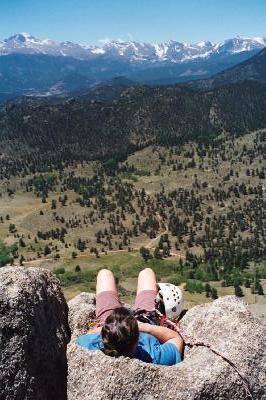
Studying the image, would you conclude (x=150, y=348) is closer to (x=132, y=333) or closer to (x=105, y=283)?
(x=132, y=333)

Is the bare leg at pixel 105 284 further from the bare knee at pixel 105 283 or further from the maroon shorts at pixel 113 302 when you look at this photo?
the maroon shorts at pixel 113 302

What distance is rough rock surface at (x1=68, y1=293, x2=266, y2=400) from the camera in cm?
1233

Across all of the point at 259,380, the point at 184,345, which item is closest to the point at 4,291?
the point at 184,345

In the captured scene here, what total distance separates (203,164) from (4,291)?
18161 cm

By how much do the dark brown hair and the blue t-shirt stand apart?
0.59 m

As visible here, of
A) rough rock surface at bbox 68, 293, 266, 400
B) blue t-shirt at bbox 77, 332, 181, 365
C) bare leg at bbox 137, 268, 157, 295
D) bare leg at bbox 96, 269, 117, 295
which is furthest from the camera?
bare leg at bbox 137, 268, 157, 295

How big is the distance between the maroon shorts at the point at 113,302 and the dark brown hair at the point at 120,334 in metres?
2.44

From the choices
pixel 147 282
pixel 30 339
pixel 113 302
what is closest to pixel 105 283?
pixel 113 302

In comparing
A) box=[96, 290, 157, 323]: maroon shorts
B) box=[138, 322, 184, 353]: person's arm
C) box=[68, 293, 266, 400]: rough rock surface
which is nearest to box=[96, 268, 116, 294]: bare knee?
box=[96, 290, 157, 323]: maroon shorts

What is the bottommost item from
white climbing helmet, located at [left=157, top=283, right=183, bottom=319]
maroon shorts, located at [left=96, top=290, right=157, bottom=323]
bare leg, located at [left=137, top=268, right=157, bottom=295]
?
white climbing helmet, located at [left=157, top=283, right=183, bottom=319]

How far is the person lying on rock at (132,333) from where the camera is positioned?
1245 cm

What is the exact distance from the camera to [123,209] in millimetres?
153750

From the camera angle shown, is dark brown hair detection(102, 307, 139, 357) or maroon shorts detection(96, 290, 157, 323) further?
maroon shorts detection(96, 290, 157, 323)

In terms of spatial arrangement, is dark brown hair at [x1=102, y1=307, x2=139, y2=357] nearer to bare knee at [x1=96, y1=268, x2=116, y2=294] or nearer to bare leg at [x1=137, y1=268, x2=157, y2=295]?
bare knee at [x1=96, y1=268, x2=116, y2=294]
